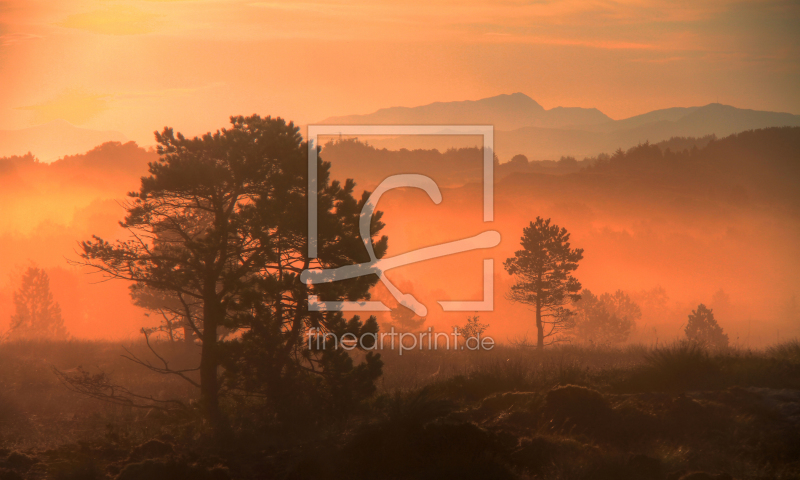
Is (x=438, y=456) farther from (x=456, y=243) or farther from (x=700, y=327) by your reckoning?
(x=700, y=327)

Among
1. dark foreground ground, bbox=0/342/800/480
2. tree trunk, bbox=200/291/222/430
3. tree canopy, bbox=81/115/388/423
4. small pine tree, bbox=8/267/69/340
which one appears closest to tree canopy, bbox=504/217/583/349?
dark foreground ground, bbox=0/342/800/480

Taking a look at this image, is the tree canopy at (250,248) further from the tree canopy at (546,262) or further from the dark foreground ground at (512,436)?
the tree canopy at (546,262)

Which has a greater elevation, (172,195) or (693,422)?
(172,195)

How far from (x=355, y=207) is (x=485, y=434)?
7492 millimetres

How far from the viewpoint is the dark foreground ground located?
365 inches

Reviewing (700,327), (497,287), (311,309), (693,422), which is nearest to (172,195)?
(311,309)

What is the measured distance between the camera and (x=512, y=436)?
10.3 meters

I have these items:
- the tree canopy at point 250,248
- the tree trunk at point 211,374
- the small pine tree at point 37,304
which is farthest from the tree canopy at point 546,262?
the small pine tree at point 37,304

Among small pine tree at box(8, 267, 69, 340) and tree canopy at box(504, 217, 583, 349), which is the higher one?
tree canopy at box(504, 217, 583, 349)

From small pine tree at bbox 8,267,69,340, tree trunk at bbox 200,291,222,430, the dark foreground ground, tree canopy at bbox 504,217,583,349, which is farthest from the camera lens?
small pine tree at bbox 8,267,69,340

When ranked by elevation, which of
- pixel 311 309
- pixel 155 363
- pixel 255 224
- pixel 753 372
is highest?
pixel 255 224

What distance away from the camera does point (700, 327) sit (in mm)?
51375

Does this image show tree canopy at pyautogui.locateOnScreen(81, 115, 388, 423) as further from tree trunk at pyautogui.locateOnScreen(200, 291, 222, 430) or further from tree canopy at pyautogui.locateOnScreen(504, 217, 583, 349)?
tree canopy at pyautogui.locateOnScreen(504, 217, 583, 349)

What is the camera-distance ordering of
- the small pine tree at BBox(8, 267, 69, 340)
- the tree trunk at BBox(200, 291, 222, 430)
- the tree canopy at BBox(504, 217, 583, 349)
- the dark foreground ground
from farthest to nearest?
the small pine tree at BBox(8, 267, 69, 340)
the tree canopy at BBox(504, 217, 583, 349)
the tree trunk at BBox(200, 291, 222, 430)
the dark foreground ground
